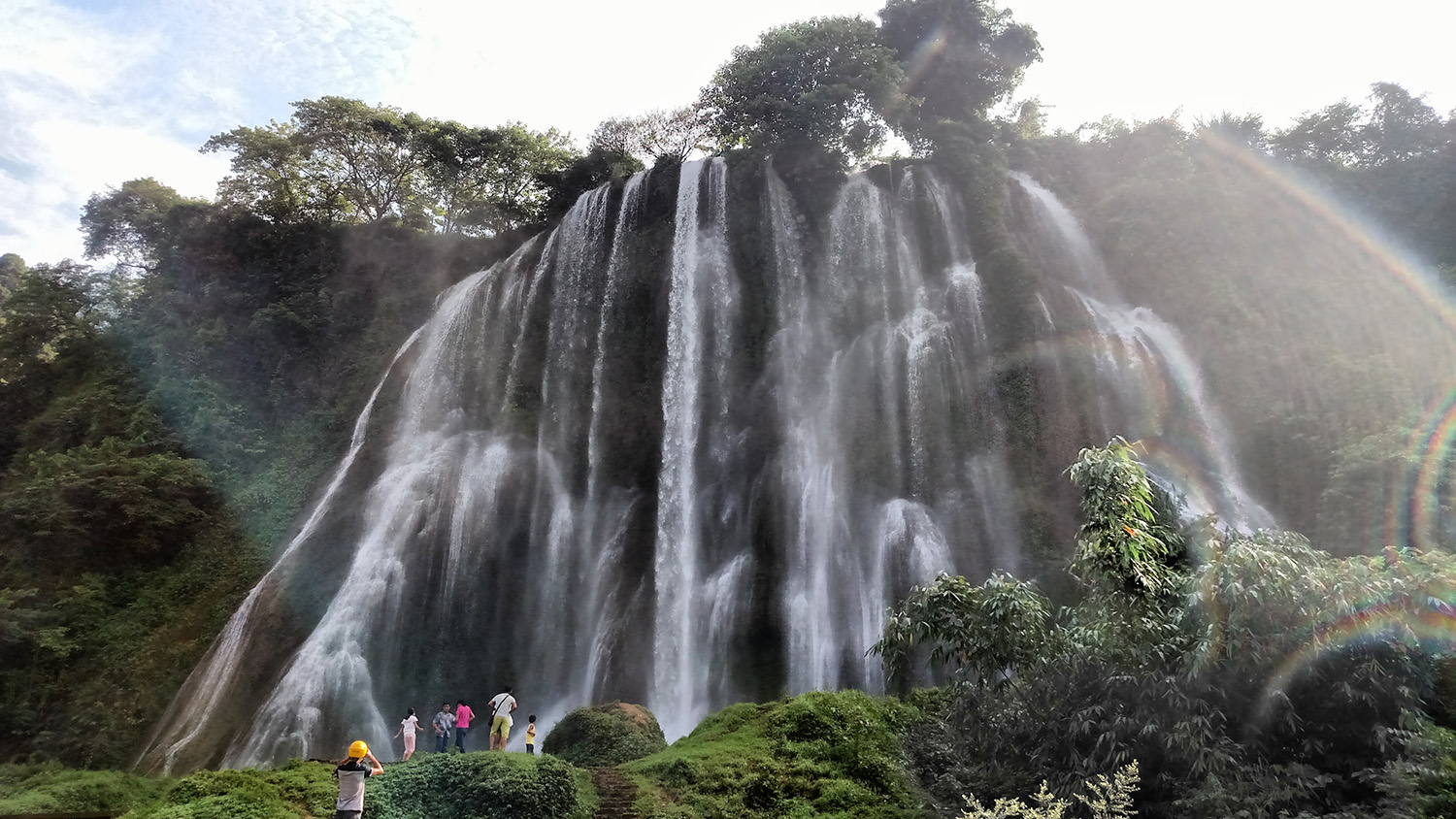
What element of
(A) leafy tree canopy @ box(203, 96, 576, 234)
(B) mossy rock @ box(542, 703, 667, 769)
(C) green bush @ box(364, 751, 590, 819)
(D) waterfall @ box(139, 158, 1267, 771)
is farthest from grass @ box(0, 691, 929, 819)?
(A) leafy tree canopy @ box(203, 96, 576, 234)

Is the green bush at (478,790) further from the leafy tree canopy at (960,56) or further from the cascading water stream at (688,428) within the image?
the leafy tree canopy at (960,56)

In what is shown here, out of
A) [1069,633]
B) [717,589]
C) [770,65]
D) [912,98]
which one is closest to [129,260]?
[770,65]

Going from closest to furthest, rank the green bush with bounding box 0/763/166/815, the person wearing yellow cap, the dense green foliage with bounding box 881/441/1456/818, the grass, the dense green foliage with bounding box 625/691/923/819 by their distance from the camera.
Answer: the dense green foliage with bounding box 881/441/1456/818 < the person wearing yellow cap < the grass < the dense green foliage with bounding box 625/691/923/819 < the green bush with bounding box 0/763/166/815

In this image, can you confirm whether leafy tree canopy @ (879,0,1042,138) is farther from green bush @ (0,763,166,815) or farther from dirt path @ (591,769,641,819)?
green bush @ (0,763,166,815)

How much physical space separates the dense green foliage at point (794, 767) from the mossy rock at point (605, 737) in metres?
0.99

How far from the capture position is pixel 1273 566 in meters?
5.87

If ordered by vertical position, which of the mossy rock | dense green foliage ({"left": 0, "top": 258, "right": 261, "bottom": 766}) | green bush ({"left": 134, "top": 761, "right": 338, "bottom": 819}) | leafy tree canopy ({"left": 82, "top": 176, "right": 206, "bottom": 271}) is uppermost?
leafy tree canopy ({"left": 82, "top": 176, "right": 206, "bottom": 271})

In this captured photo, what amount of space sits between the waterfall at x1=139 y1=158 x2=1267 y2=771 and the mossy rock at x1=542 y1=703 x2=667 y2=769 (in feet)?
15.1

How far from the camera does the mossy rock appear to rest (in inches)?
433

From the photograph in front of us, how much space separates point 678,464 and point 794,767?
12.5 meters

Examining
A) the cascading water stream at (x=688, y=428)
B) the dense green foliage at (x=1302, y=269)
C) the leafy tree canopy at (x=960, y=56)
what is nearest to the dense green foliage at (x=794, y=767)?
the cascading water stream at (x=688, y=428)

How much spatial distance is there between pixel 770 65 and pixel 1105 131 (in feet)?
41.7

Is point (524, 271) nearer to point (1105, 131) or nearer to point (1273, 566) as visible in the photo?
point (1105, 131)

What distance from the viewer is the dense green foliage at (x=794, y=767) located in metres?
8.22
